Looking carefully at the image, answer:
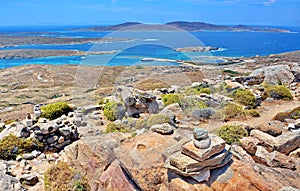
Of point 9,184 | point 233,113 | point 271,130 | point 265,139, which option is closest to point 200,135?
point 265,139

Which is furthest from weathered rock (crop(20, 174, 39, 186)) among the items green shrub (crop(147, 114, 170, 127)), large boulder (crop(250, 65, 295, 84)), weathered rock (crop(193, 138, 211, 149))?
large boulder (crop(250, 65, 295, 84))

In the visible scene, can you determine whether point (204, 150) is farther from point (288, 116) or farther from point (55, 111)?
point (55, 111)

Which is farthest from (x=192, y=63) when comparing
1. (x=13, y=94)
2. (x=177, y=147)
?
(x=13, y=94)

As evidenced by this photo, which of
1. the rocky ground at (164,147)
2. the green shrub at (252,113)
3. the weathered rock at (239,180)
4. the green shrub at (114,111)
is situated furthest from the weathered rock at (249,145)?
the green shrub at (114,111)

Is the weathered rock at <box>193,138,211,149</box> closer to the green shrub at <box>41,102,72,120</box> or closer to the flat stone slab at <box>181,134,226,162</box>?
the flat stone slab at <box>181,134,226,162</box>

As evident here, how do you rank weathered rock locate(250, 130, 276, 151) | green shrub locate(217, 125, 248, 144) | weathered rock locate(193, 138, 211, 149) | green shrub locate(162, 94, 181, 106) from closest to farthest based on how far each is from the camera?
weathered rock locate(193, 138, 211, 149), weathered rock locate(250, 130, 276, 151), green shrub locate(217, 125, 248, 144), green shrub locate(162, 94, 181, 106)

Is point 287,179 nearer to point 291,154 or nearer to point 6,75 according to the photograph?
point 291,154
